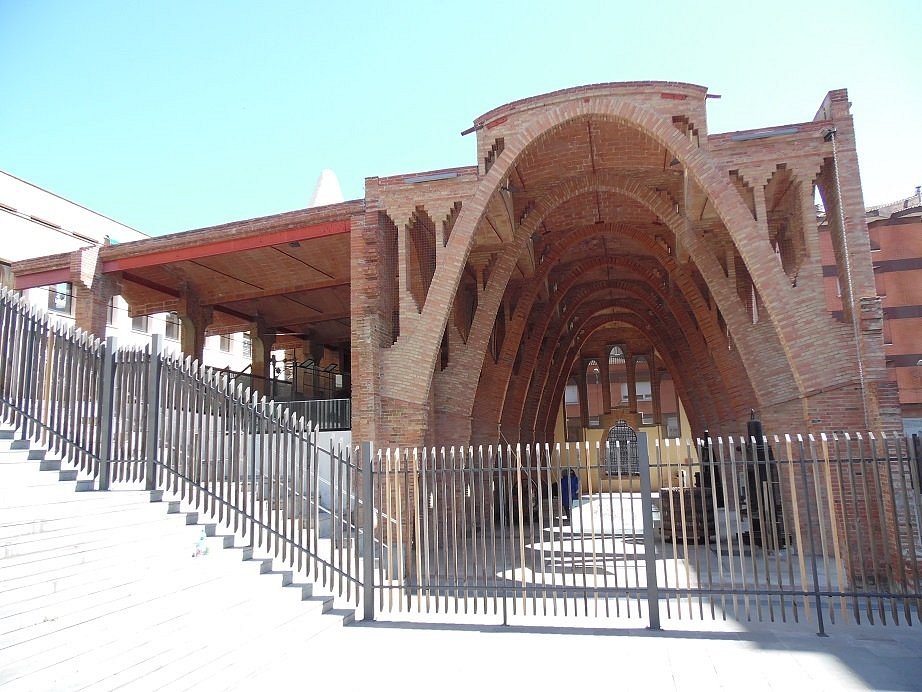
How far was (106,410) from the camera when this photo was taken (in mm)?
6828

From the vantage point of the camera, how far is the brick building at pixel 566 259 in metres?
10.4

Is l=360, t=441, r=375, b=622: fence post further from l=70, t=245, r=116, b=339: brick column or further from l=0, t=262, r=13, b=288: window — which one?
l=0, t=262, r=13, b=288: window

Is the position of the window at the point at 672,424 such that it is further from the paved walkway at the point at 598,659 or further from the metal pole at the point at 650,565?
the metal pole at the point at 650,565

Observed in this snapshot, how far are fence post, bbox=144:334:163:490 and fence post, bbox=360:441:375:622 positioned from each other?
2326mm

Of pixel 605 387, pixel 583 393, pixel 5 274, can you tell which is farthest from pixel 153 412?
pixel 583 393

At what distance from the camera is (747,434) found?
1638 cm

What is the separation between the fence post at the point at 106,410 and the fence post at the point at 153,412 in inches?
15.0

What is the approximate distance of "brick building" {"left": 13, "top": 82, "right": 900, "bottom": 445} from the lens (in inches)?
411

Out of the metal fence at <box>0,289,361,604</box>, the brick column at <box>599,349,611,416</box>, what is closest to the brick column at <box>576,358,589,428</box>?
the brick column at <box>599,349,611,416</box>

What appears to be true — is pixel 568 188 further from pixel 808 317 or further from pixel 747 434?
pixel 747 434

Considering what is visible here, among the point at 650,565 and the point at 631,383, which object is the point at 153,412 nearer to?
the point at 650,565

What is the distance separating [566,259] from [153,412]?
15308 millimetres

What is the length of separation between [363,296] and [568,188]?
17.9ft

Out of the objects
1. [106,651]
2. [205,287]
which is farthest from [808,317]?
[205,287]
